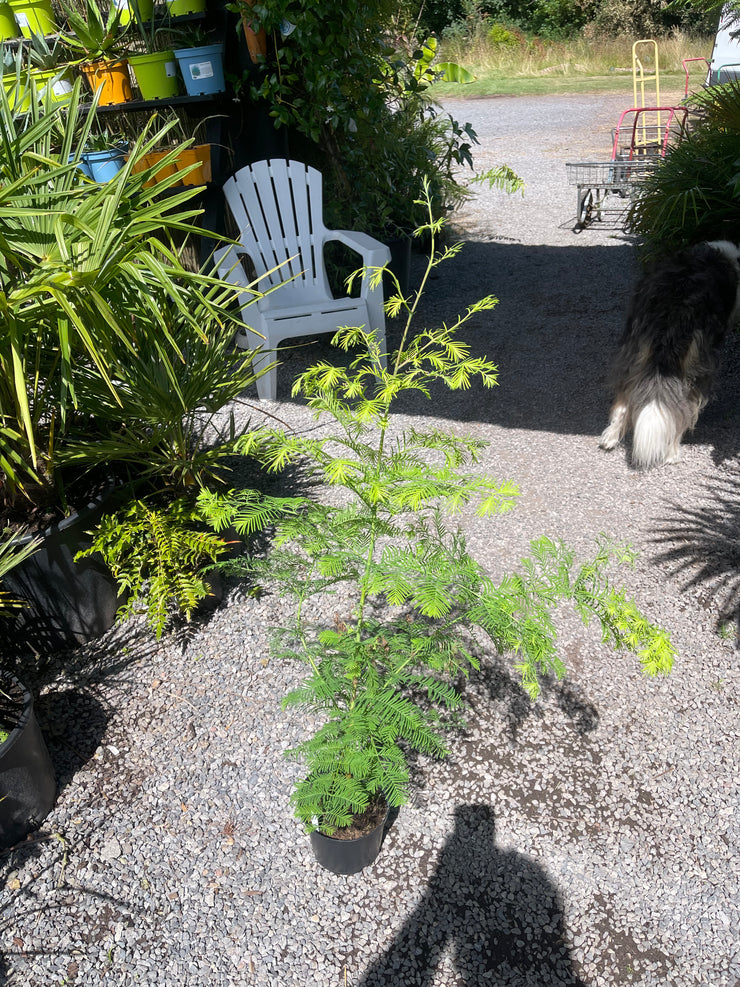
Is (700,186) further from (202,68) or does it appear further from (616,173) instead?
(202,68)

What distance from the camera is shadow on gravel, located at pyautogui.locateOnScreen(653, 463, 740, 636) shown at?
2750 millimetres

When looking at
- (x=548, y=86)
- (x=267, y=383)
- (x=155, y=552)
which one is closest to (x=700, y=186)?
(x=267, y=383)

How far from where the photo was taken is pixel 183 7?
452 centimetres

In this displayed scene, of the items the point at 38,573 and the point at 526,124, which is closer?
the point at 38,573

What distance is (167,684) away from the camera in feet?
8.16

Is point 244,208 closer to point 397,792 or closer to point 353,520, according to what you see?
point 353,520

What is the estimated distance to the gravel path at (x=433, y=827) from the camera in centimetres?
173

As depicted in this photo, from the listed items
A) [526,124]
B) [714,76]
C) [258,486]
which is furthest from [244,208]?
[526,124]

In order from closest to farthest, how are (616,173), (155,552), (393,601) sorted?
1. (393,601)
2. (155,552)
3. (616,173)

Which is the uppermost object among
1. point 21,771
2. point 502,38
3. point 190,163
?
point 502,38

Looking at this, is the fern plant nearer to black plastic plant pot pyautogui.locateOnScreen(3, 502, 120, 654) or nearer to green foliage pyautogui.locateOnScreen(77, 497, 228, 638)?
green foliage pyautogui.locateOnScreen(77, 497, 228, 638)

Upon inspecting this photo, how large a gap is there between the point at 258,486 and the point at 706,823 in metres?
2.34

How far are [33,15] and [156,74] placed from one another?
0.81 meters

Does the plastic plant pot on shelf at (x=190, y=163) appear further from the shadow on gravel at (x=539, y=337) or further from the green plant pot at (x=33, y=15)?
the shadow on gravel at (x=539, y=337)
